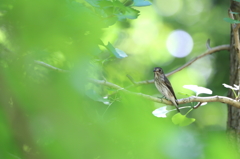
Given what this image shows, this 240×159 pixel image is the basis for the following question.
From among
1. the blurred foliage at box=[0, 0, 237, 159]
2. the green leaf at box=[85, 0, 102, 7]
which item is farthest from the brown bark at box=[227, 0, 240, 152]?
the blurred foliage at box=[0, 0, 237, 159]

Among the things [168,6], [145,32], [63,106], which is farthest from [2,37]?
[168,6]

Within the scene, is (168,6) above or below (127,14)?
below

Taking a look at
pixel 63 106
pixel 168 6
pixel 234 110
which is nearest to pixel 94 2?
pixel 63 106

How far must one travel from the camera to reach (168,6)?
6594mm

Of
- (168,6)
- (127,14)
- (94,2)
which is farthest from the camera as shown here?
(168,6)

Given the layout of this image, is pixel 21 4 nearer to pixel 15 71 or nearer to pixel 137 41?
pixel 15 71

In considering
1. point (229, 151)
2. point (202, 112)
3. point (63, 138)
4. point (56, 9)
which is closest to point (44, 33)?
point (56, 9)

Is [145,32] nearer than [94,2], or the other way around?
[94,2]

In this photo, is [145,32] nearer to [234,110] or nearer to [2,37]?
[234,110]

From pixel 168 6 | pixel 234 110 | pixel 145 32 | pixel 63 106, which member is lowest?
pixel 145 32

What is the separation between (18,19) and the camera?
1.22 ft

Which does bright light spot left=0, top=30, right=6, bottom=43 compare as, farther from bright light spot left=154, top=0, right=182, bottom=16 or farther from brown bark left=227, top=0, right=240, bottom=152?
bright light spot left=154, top=0, right=182, bottom=16

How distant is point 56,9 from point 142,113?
0.18m

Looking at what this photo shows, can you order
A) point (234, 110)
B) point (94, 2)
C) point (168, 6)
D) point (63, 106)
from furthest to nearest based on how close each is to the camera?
point (168, 6) → point (234, 110) → point (94, 2) → point (63, 106)
